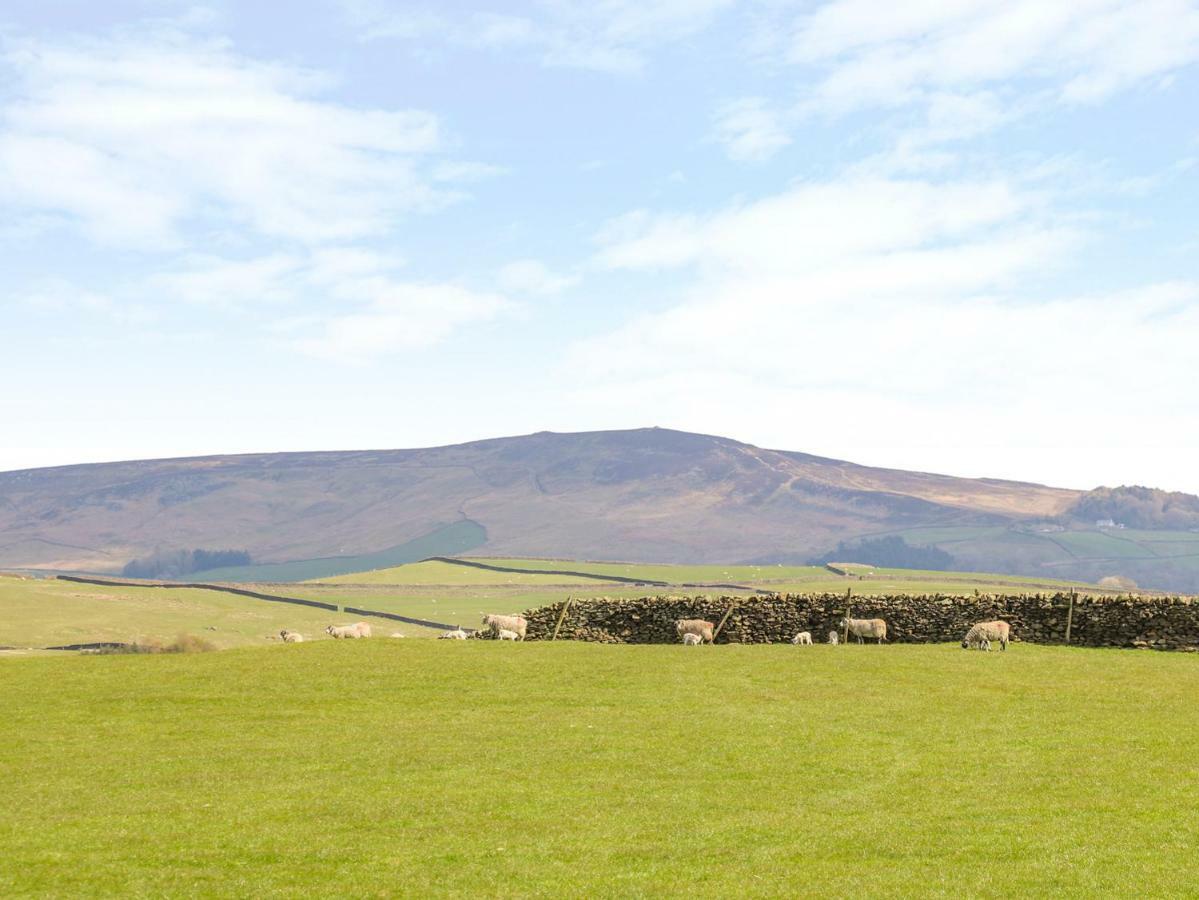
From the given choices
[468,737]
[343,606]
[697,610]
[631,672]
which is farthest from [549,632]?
[343,606]

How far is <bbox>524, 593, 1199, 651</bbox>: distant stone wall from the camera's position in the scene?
47.8 meters

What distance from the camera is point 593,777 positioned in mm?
22906

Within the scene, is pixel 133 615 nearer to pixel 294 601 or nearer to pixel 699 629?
pixel 294 601

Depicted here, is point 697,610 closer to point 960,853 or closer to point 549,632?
point 549,632

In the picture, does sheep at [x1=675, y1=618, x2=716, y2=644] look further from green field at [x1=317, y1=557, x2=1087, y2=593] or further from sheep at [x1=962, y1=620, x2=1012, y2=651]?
green field at [x1=317, y1=557, x2=1087, y2=593]

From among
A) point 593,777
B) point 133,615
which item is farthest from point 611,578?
point 593,777

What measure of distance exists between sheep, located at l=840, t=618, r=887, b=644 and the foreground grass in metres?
11.0

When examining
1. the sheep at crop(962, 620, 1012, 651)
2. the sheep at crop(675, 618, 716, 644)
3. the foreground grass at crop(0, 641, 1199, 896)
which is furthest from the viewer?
the sheep at crop(675, 618, 716, 644)

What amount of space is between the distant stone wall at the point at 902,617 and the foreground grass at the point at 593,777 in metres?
9.26

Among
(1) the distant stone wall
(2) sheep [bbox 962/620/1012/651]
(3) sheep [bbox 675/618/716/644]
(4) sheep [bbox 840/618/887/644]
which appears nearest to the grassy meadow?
(1) the distant stone wall

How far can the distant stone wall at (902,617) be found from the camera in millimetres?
47750

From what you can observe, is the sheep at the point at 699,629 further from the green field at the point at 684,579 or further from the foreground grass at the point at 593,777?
the green field at the point at 684,579

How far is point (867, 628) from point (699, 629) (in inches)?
287

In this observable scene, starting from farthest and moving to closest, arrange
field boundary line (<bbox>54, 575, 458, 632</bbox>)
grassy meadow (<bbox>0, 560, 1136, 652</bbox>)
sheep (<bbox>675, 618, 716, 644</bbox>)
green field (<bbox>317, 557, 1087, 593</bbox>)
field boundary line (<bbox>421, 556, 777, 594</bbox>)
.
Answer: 1. green field (<bbox>317, 557, 1087, 593</bbox>)
2. field boundary line (<bbox>421, 556, 777, 594</bbox>)
3. field boundary line (<bbox>54, 575, 458, 632</bbox>)
4. grassy meadow (<bbox>0, 560, 1136, 652</bbox>)
5. sheep (<bbox>675, 618, 716, 644</bbox>)
